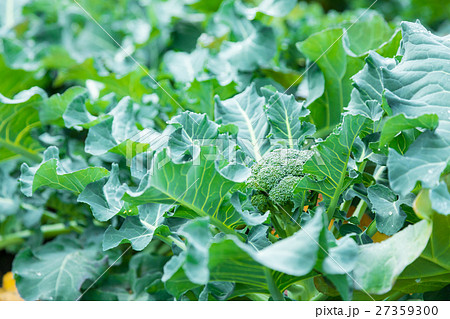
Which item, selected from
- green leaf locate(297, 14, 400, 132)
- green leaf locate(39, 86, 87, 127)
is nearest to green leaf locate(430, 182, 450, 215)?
green leaf locate(297, 14, 400, 132)

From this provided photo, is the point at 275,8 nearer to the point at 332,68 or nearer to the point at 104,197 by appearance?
the point at 332,68

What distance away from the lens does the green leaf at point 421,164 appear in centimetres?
59

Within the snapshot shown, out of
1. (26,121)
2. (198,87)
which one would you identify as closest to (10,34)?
(26,121)

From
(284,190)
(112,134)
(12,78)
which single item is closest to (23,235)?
(12,78)

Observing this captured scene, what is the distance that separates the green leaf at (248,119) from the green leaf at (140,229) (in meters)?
0.22

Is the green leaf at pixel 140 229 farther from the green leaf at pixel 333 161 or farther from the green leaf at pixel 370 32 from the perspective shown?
the green leaf at pixel 370 32

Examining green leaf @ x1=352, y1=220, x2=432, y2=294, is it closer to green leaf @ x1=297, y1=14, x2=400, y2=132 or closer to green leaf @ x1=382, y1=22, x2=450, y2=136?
green leaf @ x1=382, y1=22, x2=450, y2=136

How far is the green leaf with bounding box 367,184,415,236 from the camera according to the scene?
703mm

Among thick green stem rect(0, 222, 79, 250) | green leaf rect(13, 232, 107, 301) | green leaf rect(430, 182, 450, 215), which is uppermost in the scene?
green leaf rect(430, 182, 450, 215)

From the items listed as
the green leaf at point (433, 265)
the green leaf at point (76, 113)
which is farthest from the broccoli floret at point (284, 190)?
the green leaf at point (76, 113)

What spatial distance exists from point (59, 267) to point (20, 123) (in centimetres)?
40

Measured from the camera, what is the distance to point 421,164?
0.61 metres
